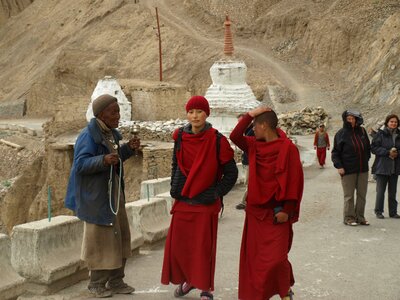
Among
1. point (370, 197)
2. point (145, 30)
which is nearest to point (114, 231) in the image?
point (370, 197)

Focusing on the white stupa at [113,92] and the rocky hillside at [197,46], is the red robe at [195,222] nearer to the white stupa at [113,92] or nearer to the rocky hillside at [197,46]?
the white stupa at [113,92]

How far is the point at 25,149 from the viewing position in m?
29.7

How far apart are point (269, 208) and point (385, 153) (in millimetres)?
4279

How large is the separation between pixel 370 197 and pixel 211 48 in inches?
1098

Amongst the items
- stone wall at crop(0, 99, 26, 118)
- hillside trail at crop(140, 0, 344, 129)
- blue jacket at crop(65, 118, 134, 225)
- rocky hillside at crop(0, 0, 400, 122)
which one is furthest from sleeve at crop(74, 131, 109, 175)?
stone wall at crop(0, 99, 26, 118)

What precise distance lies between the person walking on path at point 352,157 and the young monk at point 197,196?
3390 mm

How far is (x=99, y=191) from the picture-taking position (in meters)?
5.10

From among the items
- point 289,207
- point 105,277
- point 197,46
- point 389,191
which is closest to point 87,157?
point 105,277

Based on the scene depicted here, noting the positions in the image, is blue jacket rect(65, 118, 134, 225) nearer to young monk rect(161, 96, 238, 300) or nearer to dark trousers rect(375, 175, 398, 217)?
young monk rect(161, 96, 238, 300)

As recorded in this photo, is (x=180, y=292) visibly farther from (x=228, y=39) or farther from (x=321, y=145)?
(x=228, y=39)

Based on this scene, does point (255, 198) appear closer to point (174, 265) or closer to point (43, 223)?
point (174, 265)

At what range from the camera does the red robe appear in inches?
197

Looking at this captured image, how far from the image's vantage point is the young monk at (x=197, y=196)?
5.01m

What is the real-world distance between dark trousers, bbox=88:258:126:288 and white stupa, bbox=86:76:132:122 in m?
18.7
